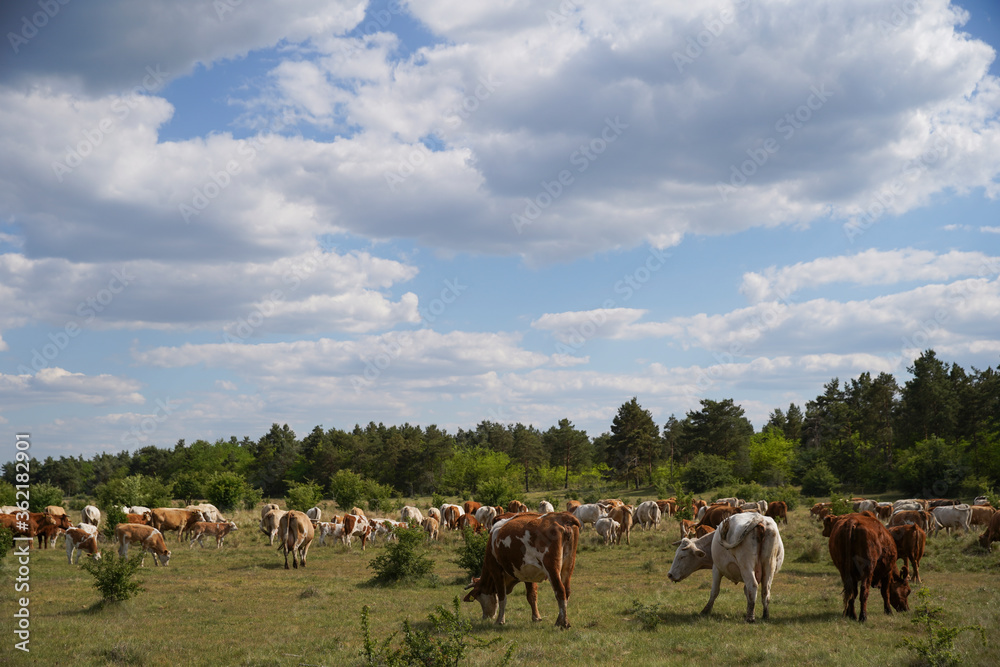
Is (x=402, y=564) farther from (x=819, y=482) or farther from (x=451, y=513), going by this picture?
(x=819, y=482)

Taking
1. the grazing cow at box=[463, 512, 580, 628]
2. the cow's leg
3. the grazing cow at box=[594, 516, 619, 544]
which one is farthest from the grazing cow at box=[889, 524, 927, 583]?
the grazing cow at box=[594, 516, 619, 544]

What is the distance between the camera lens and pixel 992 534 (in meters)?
24.1

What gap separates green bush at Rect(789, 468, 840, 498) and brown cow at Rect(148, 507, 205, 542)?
194 feet

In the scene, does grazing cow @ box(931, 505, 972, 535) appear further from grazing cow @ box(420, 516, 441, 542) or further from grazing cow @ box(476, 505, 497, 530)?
grazing cow @ box(420, 516, 441, 542)

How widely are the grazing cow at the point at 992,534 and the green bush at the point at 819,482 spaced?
140 ft

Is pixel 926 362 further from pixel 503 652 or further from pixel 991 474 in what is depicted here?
pixel 503 652

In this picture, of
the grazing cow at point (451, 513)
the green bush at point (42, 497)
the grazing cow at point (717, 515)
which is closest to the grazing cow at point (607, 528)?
the grazing cow at point (717, 515)

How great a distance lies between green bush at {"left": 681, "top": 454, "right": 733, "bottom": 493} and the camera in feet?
220

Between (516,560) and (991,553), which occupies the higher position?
(516,560)

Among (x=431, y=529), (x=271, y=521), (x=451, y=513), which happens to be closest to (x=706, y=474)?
(x=451, y=513)

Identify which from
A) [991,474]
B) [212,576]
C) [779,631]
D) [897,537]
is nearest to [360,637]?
[779,631]

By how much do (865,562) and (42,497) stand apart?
49463mm

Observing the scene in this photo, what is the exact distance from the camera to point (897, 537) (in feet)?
51.8

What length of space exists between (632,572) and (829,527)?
29.5 feet
